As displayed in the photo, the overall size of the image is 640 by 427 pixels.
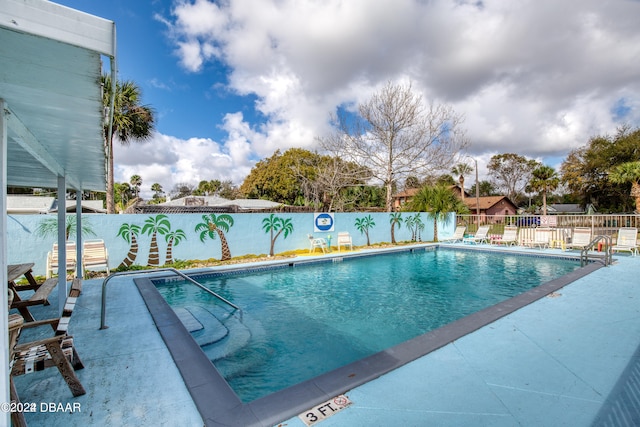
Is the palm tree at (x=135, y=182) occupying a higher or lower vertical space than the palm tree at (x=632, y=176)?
higher

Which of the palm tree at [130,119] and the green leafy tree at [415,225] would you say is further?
the green leafy tree at [415,225]

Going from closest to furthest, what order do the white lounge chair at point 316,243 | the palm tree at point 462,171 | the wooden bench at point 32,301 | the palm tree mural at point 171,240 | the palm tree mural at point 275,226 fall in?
the wooden bench at point 32,301 < the palm tree mural at point 171,240 < the palm tree mural at point 275,226 < the white lounge chair at point 316,243 < the palm tree at point 462,171

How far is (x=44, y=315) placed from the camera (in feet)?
15.8

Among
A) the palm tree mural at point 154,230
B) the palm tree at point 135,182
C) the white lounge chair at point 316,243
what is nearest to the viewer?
the palm tree mural at point 154,230

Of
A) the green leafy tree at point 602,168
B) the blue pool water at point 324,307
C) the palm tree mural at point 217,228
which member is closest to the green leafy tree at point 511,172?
the green leafy tree at point 602,168

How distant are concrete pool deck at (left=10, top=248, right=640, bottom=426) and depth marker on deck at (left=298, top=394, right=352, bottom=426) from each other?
6 cm

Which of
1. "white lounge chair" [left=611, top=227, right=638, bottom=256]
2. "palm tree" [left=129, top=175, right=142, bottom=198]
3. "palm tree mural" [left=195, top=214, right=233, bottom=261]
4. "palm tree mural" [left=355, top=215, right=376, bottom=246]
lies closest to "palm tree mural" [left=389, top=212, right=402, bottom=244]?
"palm tree mural" [left=355, top=215, right=376, bottom=246]

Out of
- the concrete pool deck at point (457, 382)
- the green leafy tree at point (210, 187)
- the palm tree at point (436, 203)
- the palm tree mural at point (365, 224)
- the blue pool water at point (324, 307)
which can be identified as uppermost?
the green leafy tree at point (210, 187)

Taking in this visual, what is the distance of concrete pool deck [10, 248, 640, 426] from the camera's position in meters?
2.38

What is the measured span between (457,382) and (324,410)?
138 centimetres

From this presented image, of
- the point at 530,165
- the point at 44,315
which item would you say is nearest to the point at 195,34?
the point at 44,315

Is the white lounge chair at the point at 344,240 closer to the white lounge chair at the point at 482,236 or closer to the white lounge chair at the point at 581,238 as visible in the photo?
the white lounge chair at the point at 482,236

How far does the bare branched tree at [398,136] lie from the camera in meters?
19.5

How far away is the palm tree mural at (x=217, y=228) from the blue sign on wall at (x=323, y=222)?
3.94 m
